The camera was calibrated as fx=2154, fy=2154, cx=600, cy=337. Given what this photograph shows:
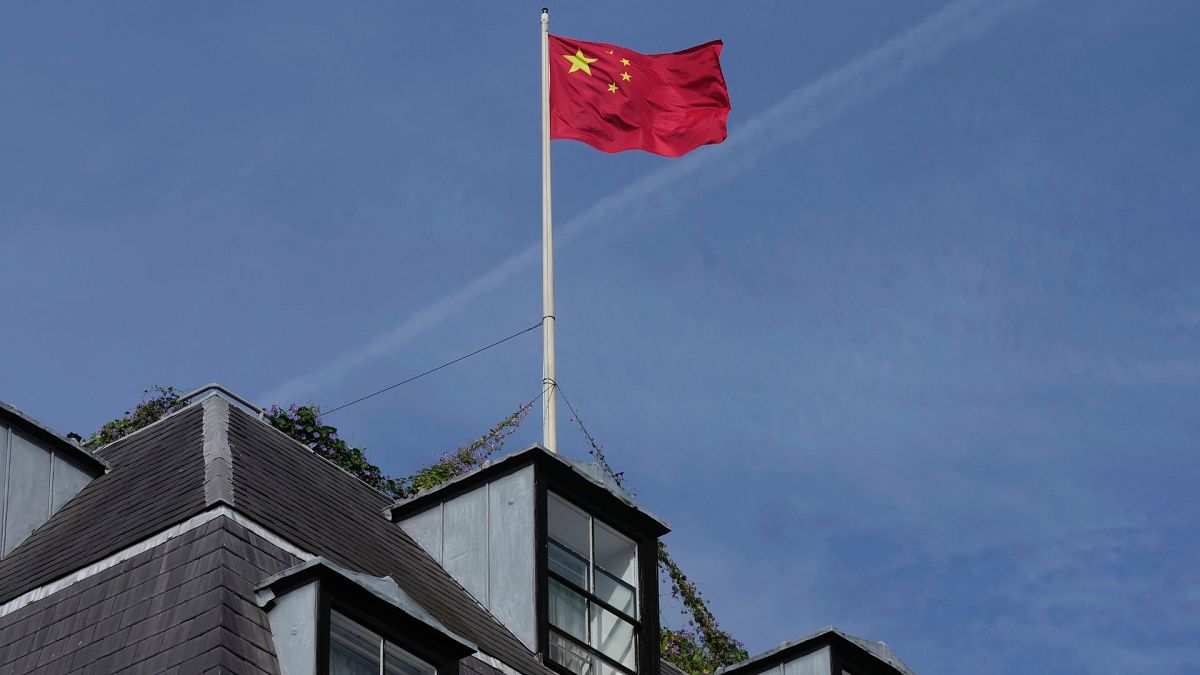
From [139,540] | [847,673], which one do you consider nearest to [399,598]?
[139,540]

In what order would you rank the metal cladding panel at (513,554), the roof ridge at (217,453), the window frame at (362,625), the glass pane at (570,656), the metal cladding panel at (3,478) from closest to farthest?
the window frame at (362,625), the roof ridge at (217,453), the metal cladding panel at (3,478), the metal cladding panel at (513,554), the glass pane at (570,656)

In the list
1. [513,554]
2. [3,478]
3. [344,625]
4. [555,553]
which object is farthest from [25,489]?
[344,625]

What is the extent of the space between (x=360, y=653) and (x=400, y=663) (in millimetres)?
471

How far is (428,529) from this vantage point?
22.7 meters

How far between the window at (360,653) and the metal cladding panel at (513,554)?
3622mm

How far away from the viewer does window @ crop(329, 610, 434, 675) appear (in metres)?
17.3

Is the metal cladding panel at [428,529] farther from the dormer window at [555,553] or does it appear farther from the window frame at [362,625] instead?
the window frame at [362,625]

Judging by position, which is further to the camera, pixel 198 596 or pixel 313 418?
pixel 313 418

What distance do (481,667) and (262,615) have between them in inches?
120

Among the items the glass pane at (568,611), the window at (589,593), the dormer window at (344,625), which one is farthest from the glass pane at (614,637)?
the dormer window at (344,625)

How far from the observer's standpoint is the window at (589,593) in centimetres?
2192

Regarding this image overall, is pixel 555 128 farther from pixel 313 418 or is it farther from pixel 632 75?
pixel 313 418

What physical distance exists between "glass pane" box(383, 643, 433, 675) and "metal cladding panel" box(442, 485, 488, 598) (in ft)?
12.8

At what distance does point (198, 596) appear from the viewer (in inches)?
679
